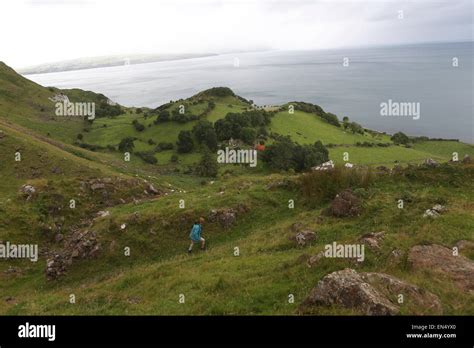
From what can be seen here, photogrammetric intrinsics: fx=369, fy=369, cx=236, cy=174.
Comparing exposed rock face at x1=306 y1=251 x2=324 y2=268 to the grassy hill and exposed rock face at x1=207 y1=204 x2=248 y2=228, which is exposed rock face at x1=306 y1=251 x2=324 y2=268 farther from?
exposed rock face at x1=207 y1=204 x2=248 y2=228

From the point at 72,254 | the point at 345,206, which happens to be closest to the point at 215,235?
the point at 345,206

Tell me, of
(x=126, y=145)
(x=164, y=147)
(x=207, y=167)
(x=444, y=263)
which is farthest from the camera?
(x=164, y=147)

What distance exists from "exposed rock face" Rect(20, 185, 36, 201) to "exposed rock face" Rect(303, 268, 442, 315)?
1098 inches

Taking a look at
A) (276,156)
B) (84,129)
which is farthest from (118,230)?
(84,129)

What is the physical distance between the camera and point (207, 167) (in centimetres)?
6988

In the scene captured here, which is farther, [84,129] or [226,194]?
[84,129]

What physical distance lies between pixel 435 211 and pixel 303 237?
7313mm

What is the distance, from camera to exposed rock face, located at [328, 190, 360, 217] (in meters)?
22.2

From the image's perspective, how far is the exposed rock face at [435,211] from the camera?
19727mm

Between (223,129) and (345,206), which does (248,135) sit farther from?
(345,206)

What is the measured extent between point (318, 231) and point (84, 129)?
92.1 m

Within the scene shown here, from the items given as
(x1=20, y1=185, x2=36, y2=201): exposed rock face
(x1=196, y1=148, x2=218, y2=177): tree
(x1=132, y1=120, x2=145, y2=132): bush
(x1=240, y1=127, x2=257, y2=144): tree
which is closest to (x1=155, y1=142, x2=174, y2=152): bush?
(x1=132, y1=120, x2=145, y2=132): bush

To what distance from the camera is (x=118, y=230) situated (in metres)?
24.7
